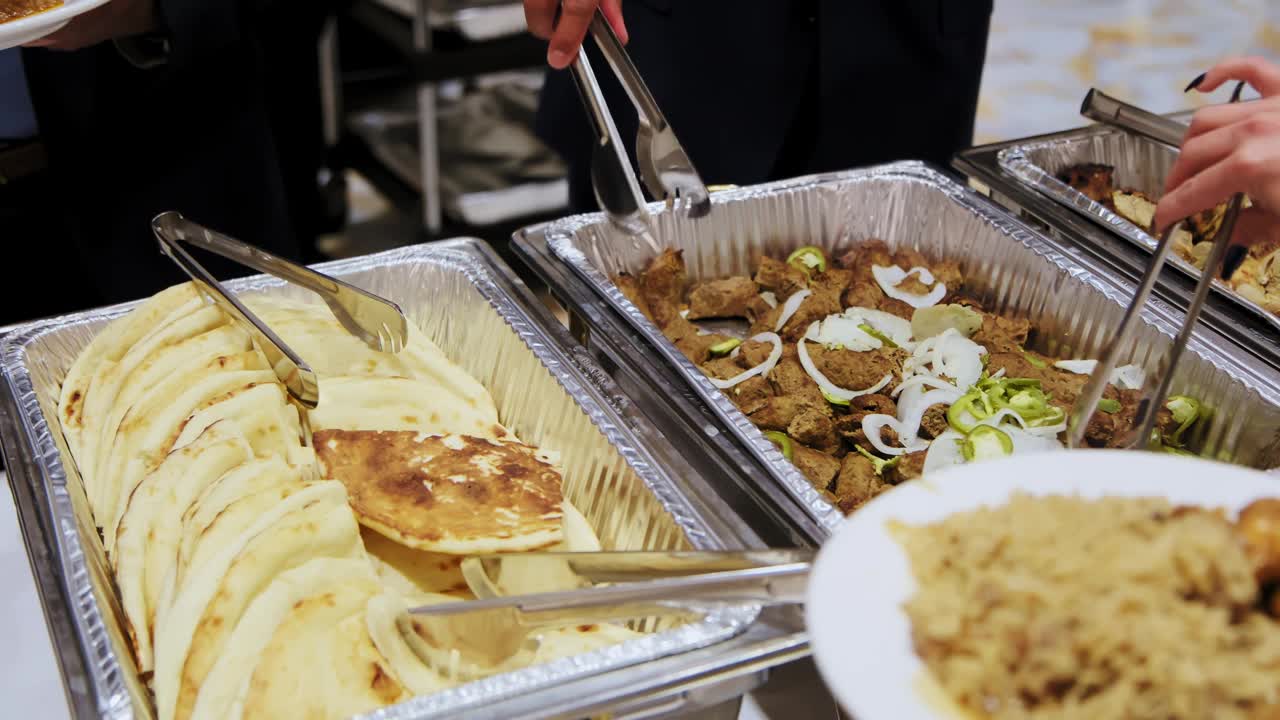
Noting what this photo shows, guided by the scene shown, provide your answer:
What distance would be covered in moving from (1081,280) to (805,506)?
0.82 meters

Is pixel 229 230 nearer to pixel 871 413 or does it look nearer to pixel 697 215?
pixel 697 215

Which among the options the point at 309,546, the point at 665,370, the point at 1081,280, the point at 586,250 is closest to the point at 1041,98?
the point at 1081,280

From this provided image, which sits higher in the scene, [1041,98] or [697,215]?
[697,215]

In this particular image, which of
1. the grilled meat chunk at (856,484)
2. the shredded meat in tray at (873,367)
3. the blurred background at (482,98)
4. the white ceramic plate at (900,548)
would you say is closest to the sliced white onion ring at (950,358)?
the shredded meat in tray at (873,367)

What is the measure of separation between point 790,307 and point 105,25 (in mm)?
1353

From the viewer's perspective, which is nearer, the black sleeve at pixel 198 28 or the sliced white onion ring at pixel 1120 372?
the sliced white onion ring at pixel 1120 372

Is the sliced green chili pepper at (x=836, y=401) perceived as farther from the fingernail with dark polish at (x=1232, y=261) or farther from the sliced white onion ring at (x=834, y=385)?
the fingernail with dark polish at (x=1232, y=261)

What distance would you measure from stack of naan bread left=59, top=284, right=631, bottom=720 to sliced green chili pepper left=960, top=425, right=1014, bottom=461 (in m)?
0.56

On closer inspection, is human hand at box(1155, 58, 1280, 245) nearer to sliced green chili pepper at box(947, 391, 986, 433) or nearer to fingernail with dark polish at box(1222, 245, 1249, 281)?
sliced green chili pepper at box(947, 391, 986, 433)

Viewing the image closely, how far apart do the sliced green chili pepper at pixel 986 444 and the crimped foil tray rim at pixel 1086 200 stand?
1.59 ft

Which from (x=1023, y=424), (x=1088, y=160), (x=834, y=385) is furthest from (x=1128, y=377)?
(x=1088, y=160)

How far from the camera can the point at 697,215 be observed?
1.61 metres

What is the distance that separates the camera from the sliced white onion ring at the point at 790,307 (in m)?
1.79

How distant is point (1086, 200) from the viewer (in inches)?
76.3
